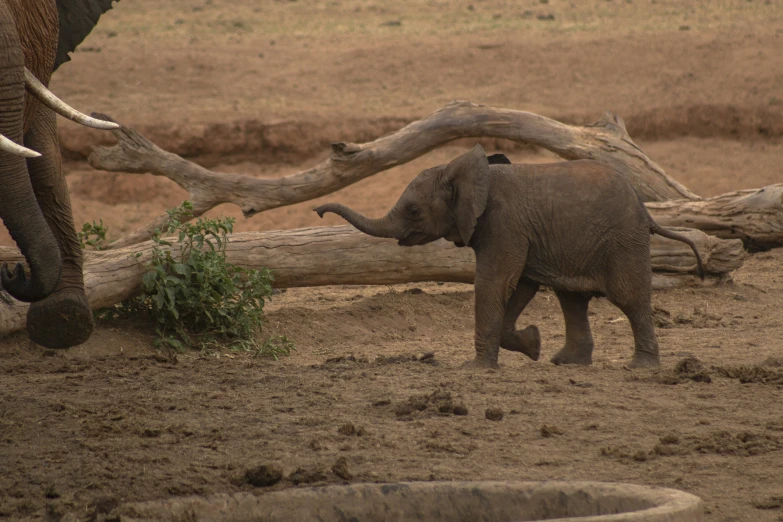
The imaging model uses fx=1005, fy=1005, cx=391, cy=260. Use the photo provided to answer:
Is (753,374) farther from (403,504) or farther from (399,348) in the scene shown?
(403,504)

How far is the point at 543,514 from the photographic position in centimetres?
355

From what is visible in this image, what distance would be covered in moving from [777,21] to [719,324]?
16454 millimetres

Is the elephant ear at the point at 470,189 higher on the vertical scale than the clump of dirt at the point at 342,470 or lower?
higher

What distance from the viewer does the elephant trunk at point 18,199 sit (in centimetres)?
438

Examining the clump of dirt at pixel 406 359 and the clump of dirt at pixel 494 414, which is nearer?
the clump of dirt at pixel 494 414

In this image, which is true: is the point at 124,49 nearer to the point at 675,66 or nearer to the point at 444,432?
the point at 675,66

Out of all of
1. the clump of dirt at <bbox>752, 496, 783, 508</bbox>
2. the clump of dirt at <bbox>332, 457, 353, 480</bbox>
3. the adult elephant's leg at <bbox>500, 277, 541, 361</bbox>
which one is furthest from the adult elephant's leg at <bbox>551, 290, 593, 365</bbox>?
the clump of dirt at <bbox>332, 457, 353, 480</bbox>

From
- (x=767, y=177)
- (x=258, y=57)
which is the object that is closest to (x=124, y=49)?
(x=258, y=57)

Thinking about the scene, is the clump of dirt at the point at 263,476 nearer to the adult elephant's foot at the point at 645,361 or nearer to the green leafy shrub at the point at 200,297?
the adult elephant's foot at the point at 645,361

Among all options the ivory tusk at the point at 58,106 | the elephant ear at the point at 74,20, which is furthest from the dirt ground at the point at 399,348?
the elephant ear at the point at 74,20

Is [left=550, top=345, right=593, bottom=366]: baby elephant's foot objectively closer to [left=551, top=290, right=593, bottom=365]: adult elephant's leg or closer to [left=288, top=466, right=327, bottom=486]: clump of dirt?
[left=551, top=290, right=593, bottom=365]: adult elephant's leg

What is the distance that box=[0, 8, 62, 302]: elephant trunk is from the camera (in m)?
4.38

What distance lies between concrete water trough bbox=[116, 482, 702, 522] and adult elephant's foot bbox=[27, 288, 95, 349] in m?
2.04

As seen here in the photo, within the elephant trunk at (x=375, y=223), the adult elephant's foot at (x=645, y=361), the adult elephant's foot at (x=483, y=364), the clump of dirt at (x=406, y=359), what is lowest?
the clump of dirt at (x=406, y=359)
